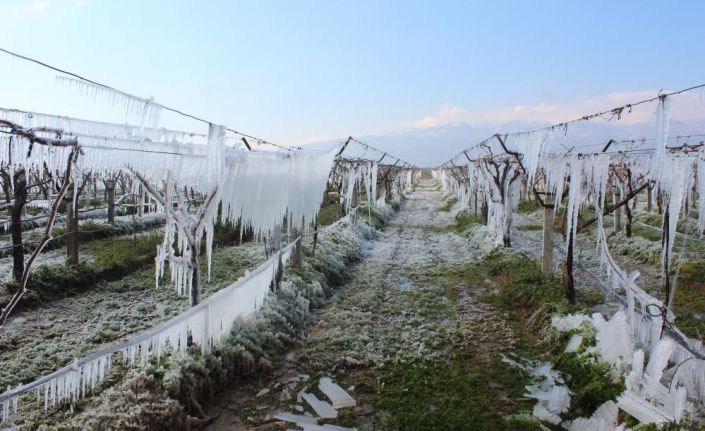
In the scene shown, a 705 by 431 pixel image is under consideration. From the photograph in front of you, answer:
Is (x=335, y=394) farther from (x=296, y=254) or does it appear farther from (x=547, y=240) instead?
(x=547, y=240)

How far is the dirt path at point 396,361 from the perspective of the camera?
5785 millimetres

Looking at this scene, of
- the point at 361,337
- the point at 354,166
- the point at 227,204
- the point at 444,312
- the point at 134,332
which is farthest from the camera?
the point at 354,166

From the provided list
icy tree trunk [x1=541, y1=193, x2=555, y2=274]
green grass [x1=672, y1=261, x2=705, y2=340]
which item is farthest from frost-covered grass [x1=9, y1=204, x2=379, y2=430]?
green grass [x1=672, y1=261, x2=705, y2=340]

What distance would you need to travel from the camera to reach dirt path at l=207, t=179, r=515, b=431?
228 inches

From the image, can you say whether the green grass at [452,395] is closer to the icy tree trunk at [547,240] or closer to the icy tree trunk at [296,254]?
the icy tree trunk at [547,240]

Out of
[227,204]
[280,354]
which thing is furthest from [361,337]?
[227,204]

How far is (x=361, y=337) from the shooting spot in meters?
8.11

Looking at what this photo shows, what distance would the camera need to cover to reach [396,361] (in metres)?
7.16

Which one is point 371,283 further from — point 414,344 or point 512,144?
point 512,144

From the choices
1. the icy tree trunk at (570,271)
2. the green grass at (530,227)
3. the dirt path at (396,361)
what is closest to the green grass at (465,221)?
the green grass at (530,227)

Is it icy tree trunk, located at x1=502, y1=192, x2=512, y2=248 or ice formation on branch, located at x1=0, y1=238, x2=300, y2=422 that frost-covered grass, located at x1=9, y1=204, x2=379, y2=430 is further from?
icy tree trunk, located at x1=502, y1=192, x2=512, y2=248

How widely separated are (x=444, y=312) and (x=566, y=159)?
152 inches

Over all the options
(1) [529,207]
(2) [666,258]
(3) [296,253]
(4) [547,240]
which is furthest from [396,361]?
(1) [529,207]

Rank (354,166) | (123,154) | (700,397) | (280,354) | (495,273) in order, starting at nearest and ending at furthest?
1. (700,397)
2. (123,154)
3. (280,354)
4. (495,273)
5. (354,166)
